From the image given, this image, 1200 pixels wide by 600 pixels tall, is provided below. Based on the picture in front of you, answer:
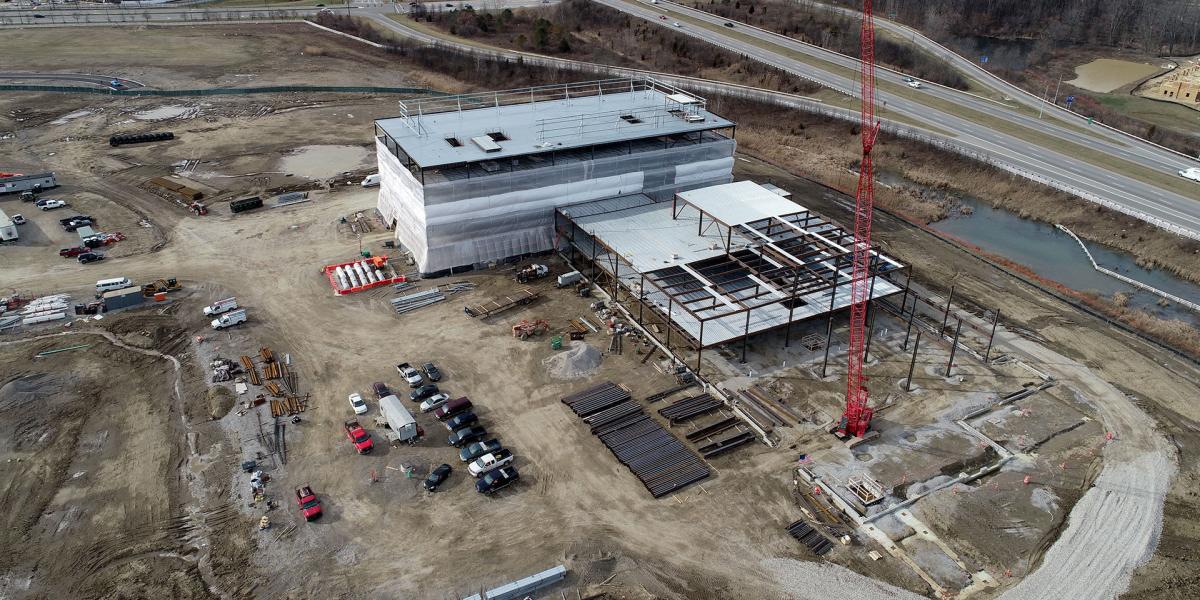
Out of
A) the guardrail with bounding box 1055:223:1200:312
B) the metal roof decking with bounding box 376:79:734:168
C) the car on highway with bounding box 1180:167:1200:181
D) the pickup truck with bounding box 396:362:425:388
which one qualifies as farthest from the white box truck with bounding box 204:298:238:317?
the car on highway with bounding box 1180:167:1200:181

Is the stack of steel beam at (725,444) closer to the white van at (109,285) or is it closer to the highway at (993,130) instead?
the white van at (109,285)

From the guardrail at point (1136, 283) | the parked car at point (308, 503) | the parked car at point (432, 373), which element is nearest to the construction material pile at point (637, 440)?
the parked car at point (432, 373)

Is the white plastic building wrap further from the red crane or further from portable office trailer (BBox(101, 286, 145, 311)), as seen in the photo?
portable office trailer (BBox(101, 286, 145, 311))

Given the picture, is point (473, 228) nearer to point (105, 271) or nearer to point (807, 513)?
point (105, 271)

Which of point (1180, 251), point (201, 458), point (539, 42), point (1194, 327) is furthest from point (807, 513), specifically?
point (539, 42)

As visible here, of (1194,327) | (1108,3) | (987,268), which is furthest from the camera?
(1108,3)

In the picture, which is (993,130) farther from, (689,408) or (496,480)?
(496,480)

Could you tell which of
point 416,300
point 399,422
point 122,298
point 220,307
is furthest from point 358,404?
point 122,298
